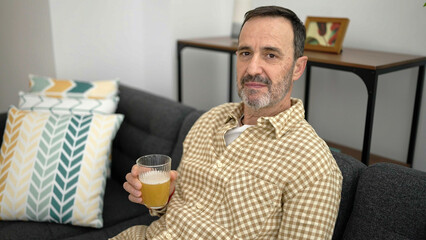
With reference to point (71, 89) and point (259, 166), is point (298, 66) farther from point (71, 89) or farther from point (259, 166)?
point (71, 89)

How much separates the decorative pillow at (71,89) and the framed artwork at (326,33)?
1097 mm

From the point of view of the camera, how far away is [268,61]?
1258 millimetres

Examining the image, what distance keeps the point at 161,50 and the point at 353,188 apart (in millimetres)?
1948

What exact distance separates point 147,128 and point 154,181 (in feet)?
2.76

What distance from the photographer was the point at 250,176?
1160 millimetres

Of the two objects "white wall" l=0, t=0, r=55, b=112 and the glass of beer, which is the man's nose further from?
"white wall" l=0, t=0, r=55, b=112

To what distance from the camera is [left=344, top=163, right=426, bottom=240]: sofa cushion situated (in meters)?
1.01

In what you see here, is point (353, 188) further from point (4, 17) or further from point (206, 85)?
point (4, 17)

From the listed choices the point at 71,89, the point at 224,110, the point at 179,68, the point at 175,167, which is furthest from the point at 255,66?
the point at 179,68

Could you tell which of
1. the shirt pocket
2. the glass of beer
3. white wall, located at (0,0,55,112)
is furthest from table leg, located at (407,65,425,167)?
white wall, located at (0,0,55,112)

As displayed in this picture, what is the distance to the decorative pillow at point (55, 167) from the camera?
1.66 m

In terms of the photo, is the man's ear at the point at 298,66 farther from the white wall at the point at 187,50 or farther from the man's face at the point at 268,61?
the white wall at the point at 187,50

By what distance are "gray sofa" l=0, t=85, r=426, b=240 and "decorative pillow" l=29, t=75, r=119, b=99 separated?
0.11m

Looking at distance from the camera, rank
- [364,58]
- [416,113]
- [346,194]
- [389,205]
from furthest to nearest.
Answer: [416,113], [364,58], [346,194], [389,205]
